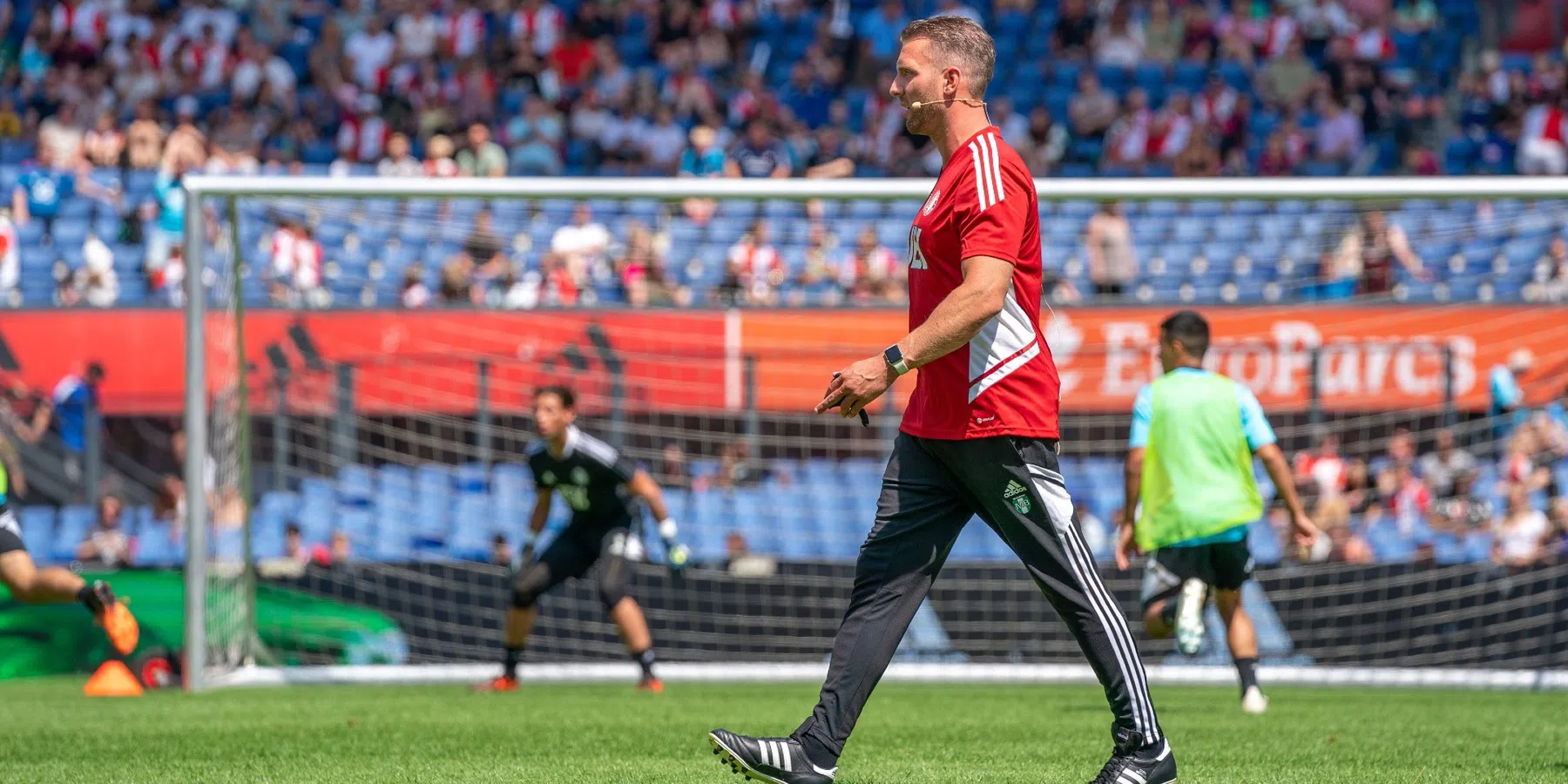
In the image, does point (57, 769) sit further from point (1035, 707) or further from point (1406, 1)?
point (1406, 1)

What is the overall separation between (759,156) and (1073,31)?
6.19 m

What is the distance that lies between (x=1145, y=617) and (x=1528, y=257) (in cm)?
716

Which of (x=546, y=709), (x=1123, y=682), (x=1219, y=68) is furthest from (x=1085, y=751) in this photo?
(x=1219, y=68)

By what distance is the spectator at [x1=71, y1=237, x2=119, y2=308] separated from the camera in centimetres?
1611

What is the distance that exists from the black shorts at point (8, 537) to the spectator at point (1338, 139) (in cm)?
1427

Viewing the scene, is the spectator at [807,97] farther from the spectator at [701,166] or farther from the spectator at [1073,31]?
the spectator at [701,166]

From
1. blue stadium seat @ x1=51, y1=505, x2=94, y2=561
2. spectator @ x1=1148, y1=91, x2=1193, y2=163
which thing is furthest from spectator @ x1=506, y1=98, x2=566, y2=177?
spectator @ x1=1148, y1=91, x2=1193, y2=163

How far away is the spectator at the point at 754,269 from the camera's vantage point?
49.3 ft

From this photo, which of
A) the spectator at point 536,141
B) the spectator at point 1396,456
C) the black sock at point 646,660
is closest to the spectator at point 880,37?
the spectator at point 536,141

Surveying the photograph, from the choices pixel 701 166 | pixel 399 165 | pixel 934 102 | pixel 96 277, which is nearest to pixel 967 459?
pixel 934 102

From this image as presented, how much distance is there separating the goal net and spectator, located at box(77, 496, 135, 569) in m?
1.23

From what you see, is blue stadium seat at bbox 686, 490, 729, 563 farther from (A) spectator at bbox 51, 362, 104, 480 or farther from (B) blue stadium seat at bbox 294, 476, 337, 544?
(A) spectator at bbox 51, 362, 104, 480

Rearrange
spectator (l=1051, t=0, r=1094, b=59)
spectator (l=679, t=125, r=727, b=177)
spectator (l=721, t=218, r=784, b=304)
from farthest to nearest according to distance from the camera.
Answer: spectator (l=1051, t=0, r=1094, b=59) < spectator (l=679, t=125, r=727, b=177) < spectator (l=721, t=218, r=784, b=304)

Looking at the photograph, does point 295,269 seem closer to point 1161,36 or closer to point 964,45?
point 1161,36
